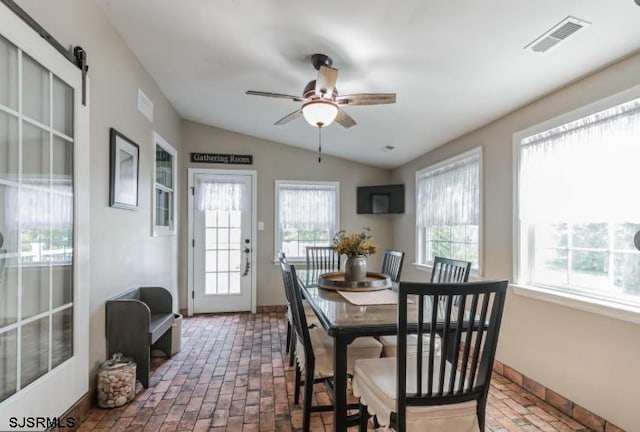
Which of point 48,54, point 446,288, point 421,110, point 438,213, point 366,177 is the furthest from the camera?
point 366,177

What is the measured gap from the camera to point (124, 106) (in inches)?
113

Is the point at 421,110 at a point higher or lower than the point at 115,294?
higher

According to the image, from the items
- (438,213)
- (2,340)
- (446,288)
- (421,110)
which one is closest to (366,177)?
(438,213)

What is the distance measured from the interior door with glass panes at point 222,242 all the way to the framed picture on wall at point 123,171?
1.78 meters

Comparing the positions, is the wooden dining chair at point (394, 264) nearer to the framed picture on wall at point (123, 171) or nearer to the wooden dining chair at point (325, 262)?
the wooden dining chair at point (325, 262)

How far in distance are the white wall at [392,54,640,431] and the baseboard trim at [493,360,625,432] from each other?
0.03 m

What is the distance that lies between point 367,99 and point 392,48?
1.20 ft

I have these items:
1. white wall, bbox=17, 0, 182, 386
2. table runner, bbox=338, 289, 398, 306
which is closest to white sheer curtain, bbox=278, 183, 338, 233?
Result: white wall, bbox=17, 0, 182, 386

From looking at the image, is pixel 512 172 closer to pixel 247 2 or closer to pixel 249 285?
pixel 247 2

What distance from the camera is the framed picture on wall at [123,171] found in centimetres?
262

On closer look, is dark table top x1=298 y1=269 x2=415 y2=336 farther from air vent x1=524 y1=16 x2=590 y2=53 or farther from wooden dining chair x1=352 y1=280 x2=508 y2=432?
air vent x1=524 y1=16 x2=590 y2=53

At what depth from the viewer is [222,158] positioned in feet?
16.2

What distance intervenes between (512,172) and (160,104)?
367 centimetres

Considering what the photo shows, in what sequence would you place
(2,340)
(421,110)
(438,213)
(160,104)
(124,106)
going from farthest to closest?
1. (438,213)
2. (160,104)
3. (421,110)
4. (124,106)
5. (2,340)
